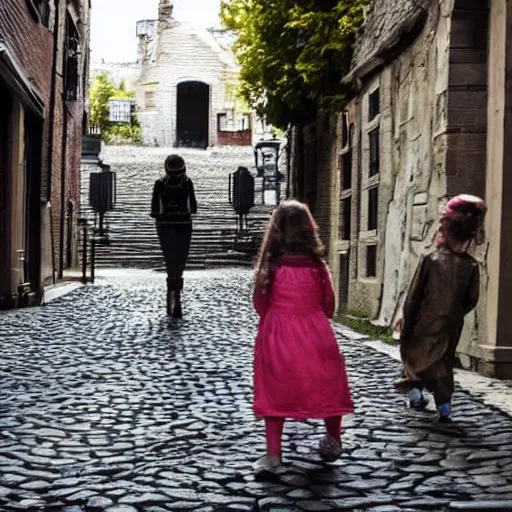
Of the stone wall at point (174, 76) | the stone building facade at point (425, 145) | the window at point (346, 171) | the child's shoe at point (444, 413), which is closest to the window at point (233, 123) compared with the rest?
the stone wall at point (174, 76)

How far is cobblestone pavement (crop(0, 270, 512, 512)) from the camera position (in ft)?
11.2

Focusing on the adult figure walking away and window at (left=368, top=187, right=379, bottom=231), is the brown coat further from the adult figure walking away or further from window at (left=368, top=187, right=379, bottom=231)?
the adult figure walking away

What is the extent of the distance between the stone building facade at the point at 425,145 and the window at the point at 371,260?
0.01 meters

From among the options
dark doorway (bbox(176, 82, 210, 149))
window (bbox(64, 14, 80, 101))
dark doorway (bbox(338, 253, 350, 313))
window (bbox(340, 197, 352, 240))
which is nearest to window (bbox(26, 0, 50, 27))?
window (bbox(64, 14, 80, 101))

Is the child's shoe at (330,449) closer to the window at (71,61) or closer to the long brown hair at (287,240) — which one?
the long brown hair at (287,240)

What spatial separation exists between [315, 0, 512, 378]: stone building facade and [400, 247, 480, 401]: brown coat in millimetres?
1316

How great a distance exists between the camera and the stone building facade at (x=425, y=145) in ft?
20.7

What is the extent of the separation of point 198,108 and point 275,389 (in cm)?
4286

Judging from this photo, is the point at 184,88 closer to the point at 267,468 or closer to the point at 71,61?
the point at 71,61

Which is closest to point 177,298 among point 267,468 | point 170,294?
point 170,294

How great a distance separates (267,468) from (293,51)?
9.73 metres

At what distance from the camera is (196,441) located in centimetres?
430

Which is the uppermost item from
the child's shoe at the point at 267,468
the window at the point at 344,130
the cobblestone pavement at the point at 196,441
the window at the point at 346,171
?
the window at the point at 344,130

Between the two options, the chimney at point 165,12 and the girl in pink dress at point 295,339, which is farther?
the chimney at point 165,12
